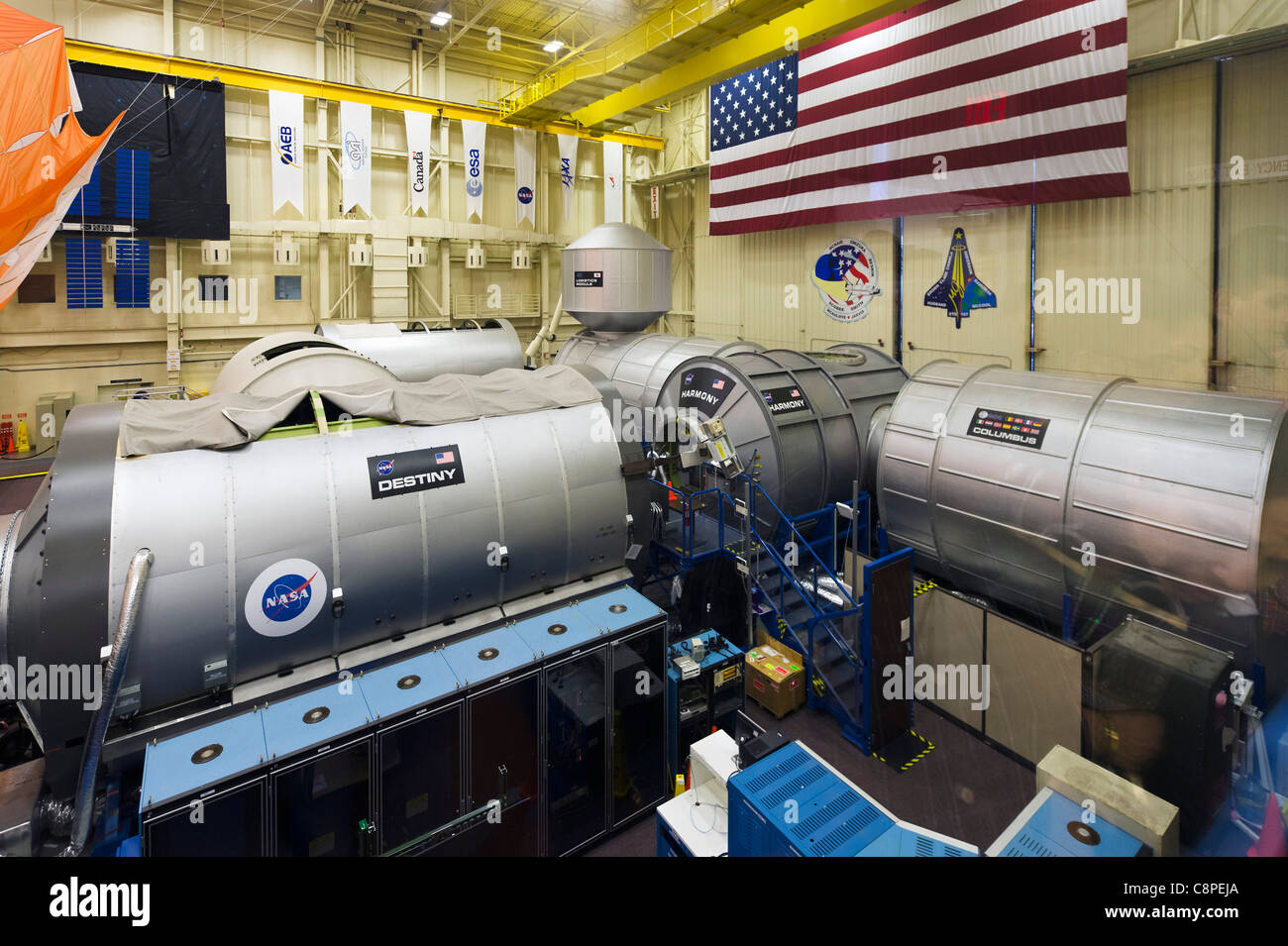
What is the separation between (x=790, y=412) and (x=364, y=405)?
236 inches

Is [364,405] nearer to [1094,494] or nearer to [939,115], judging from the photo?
[1094,494]

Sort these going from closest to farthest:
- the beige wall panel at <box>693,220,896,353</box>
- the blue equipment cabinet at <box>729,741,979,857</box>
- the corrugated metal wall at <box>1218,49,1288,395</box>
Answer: the blue equipment cabinet at <box>729,741,979,857</box> → the corrugated metal wall at <box>1218,49,1288,395</box> → the beige wall panel at <box>693,220,896,353</box>

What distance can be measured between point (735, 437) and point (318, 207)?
46.4 ft

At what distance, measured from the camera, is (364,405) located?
6.73m

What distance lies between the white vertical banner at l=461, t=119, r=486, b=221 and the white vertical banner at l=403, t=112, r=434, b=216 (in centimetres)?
103

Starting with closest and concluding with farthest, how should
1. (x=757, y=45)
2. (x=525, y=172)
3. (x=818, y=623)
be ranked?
1. (x=818, y=623)
2. (x=757, y=45)
3. (x=525, y=172)

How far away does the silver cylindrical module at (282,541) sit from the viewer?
4965mm

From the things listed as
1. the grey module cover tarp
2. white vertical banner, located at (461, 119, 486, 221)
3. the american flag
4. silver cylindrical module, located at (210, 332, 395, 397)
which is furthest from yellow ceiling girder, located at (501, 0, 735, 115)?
silver cylindrical module, located at (210, 332, 395, 397)

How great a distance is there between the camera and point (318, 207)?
700 inches

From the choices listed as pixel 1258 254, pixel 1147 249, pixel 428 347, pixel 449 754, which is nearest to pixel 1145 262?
pixel 1147 249

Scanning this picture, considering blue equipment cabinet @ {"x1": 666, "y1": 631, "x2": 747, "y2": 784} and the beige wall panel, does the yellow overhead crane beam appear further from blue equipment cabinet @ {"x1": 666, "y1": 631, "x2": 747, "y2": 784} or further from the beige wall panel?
blue equipment cabinet @ {"x1": 666, "y1": 631, "x2": 747, "y2": 784}

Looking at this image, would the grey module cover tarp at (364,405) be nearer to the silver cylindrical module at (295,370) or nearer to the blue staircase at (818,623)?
the silver cylindrical module at (295,370)

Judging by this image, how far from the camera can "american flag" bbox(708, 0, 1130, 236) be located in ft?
33.4
